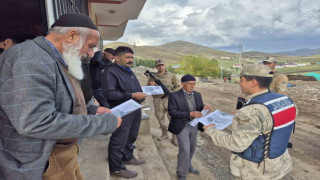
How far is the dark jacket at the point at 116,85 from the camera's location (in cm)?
279

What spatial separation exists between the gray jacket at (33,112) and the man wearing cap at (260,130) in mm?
1250

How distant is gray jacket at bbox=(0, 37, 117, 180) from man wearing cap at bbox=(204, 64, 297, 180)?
125 centimetres

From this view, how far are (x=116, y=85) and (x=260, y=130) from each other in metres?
1.94

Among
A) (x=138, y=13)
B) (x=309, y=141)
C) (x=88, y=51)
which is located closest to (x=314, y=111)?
(x=309, y=141)

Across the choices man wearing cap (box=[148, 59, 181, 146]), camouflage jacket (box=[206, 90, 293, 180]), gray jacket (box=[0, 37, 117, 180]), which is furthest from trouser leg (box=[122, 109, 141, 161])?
man wearing cap (box=[148, 59, 181, 146])

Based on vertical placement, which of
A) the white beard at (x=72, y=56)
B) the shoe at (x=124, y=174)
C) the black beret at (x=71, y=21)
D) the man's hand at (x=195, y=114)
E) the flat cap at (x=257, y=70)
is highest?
the black beret at (x=71, y=21)

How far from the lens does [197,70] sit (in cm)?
5162

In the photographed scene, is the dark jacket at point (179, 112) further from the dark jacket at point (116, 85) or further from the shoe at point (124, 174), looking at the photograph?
the shoe at point (124, 174)

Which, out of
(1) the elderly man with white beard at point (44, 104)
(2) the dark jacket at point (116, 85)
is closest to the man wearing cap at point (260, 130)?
(1) the elderly man with white beard at point (44, 104)

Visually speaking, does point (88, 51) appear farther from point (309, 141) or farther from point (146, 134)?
point (309, 141)

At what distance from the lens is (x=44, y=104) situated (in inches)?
40.3

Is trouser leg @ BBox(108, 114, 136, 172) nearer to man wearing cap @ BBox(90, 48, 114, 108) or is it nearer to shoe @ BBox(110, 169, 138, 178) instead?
shoe @ BBox(110, 169, 138, 178)

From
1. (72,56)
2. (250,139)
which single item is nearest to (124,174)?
(250,139)

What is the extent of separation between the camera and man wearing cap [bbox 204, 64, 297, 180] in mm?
1778
